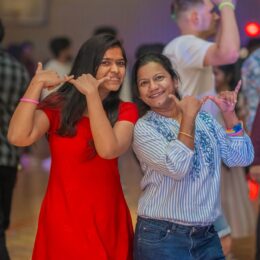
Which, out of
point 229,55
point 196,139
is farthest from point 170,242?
point 229,55

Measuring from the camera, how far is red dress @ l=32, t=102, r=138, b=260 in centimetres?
218

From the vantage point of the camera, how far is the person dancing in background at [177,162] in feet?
6.79

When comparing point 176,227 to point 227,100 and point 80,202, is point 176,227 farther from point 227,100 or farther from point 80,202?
point 227,100

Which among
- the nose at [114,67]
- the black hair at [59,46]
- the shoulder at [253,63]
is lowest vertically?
the nose at [114,67]

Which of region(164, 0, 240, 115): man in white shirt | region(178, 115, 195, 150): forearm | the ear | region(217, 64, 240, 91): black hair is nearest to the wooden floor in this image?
region(217, 64, 240, 91): black hair

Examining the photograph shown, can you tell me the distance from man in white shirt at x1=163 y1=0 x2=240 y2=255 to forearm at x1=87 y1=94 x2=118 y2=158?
83cm

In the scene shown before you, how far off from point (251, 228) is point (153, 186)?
2024 mm

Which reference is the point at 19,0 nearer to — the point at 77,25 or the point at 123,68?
the point at 77,25

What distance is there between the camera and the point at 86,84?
209cm

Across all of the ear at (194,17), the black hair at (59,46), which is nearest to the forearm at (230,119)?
the ear at (194,17)

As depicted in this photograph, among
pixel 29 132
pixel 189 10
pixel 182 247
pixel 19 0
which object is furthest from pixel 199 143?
pixel 19 0

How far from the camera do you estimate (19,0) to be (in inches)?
439

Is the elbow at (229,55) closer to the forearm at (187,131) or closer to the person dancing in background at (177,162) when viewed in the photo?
the person dancing in background at (177,162)

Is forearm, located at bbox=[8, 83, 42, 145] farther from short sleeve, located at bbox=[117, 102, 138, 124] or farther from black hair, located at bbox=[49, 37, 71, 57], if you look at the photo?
black hair, located at bbox=[49, 37, 71, 57]
